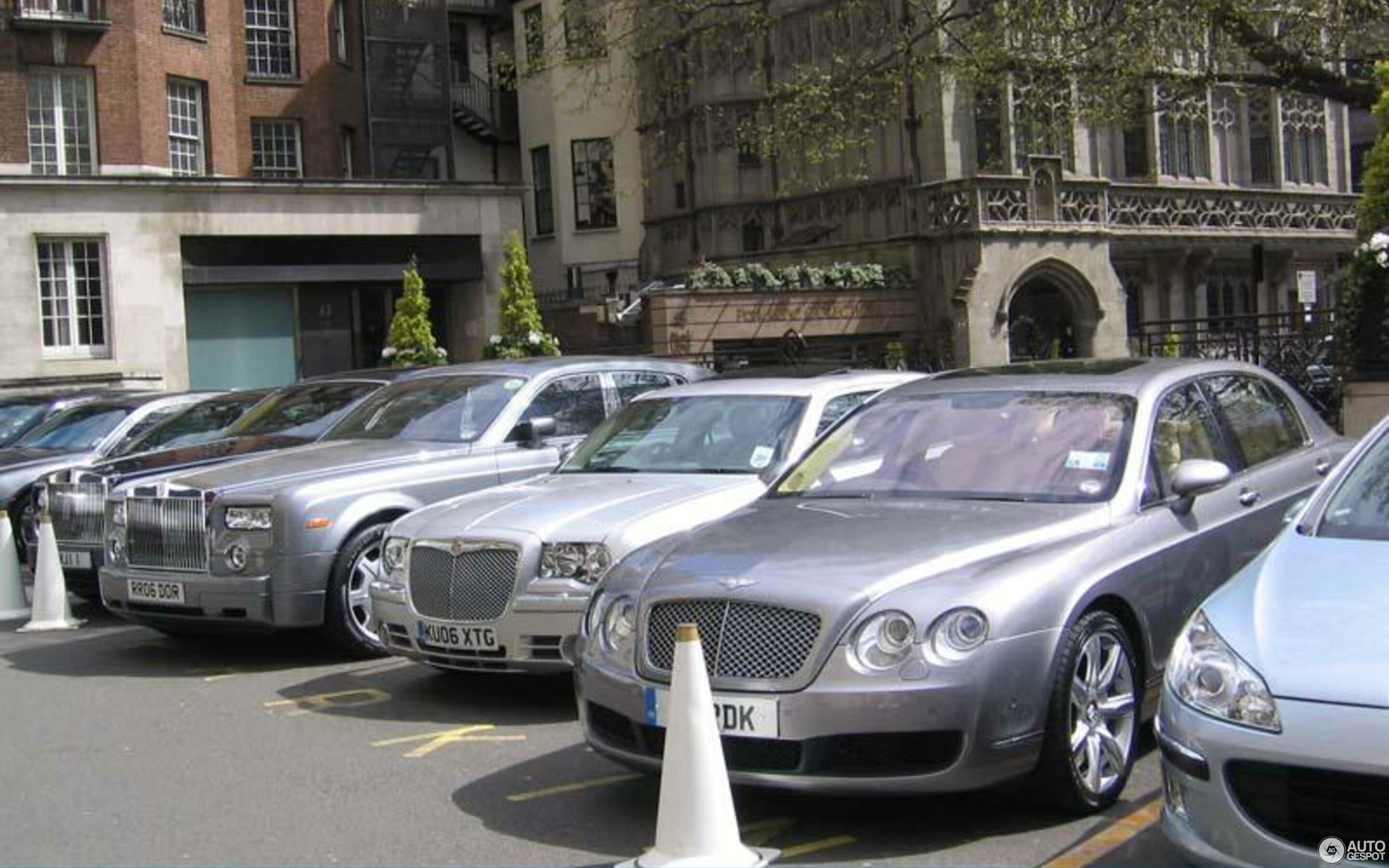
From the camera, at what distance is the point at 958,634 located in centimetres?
516

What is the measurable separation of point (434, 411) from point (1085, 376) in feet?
16.5

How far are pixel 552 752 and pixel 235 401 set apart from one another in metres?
8.19

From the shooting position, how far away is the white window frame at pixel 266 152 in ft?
104

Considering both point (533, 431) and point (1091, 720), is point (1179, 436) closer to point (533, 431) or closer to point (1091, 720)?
point (1091, 720)

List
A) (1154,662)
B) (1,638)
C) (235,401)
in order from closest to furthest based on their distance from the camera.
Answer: (1154,662) < (1,638) < (235,401)

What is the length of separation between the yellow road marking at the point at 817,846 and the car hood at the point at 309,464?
16.1ft

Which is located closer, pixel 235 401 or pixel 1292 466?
pixel 1292 466

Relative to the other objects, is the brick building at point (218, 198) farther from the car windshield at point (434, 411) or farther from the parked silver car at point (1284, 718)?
the parked silver car at point (1284, 718)

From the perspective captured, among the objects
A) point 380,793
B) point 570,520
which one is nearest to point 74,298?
point 570,520

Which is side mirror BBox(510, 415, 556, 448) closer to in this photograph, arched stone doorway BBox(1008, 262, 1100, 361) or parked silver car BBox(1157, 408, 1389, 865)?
parked silver car BBox(1157, 408, 1389, 865)

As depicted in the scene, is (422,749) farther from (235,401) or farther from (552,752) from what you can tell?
(235,401)

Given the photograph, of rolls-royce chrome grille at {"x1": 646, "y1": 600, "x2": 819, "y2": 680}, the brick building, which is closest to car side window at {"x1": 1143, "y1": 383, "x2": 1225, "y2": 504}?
rolls-royce chrome grille at {"x1": 646, "y1": 600, "x2": 819, "y2": 680}

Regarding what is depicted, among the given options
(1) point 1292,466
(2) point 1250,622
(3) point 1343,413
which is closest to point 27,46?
(3) point 1343,413

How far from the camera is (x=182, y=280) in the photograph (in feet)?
91.9
